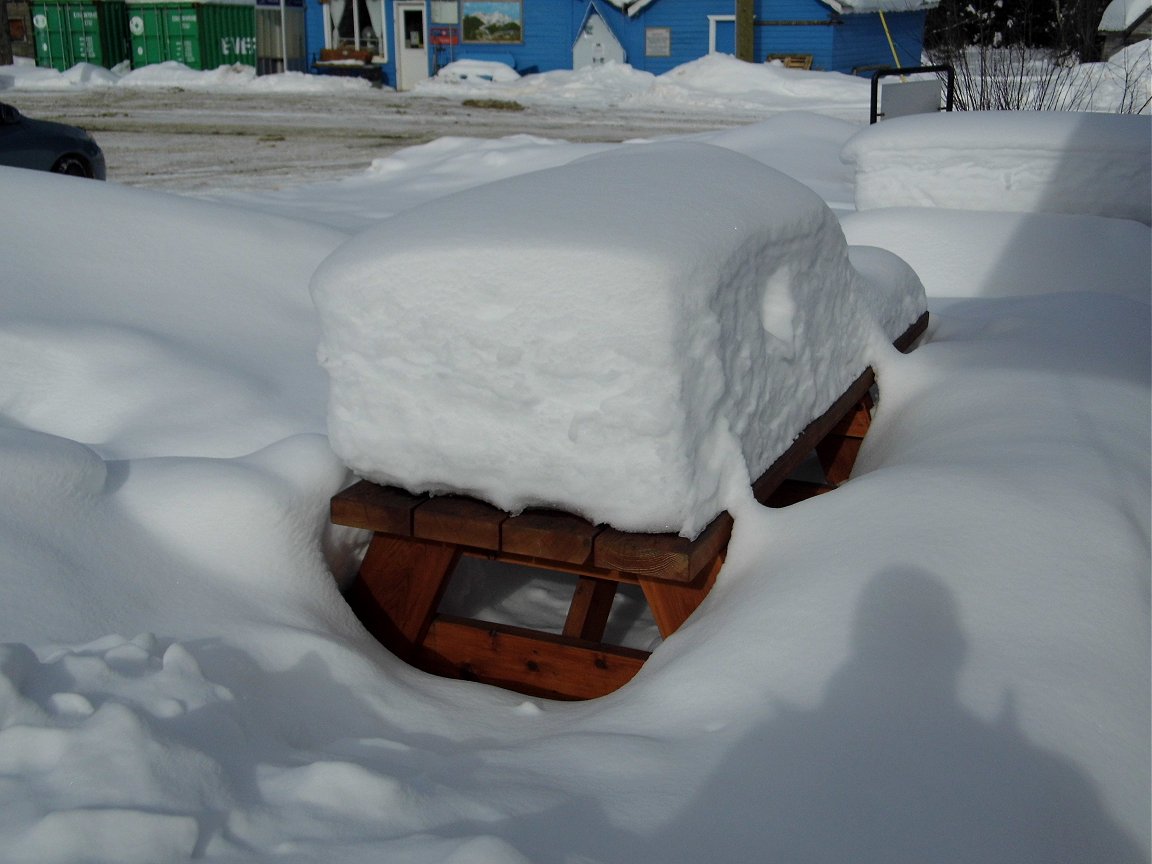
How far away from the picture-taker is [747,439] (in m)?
2.59

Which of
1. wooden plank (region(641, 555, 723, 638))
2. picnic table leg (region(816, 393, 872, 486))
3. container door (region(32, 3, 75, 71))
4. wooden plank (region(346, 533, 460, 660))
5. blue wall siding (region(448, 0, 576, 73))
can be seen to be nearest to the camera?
wooden plank (region(641, 555, 723, 638))

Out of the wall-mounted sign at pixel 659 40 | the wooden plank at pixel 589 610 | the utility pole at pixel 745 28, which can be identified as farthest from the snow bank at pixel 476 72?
the wooden plank at pixel 589 610

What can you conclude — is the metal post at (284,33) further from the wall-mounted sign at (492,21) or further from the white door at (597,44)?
the white door at (597,44)

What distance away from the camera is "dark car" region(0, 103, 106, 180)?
788 cm

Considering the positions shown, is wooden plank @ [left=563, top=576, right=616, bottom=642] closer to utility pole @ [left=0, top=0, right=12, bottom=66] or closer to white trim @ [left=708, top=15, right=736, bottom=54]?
white trim @ [left=708, top=15, right=736, bottom=54]

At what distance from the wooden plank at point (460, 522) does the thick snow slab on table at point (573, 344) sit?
0.11ft

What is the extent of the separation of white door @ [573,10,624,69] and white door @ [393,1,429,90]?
12.5 feet

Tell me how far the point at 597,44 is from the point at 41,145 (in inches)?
Result: 757

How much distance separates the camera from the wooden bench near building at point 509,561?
93.2 inches

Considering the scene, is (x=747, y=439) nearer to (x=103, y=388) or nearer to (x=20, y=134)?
(x=103, y=388)

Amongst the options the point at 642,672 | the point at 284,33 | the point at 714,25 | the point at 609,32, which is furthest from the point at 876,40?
the point at 642,672

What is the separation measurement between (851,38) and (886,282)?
2256 centimetres

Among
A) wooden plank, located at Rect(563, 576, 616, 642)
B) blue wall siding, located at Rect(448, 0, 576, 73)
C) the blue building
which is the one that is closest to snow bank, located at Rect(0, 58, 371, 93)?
the blue building

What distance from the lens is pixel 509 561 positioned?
2.69 meters
